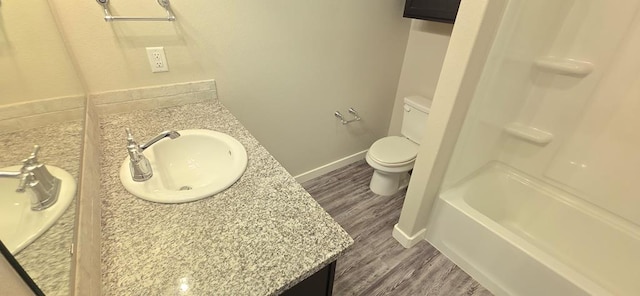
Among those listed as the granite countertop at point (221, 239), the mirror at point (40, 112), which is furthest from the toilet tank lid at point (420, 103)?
the mirror at point (40, 112)

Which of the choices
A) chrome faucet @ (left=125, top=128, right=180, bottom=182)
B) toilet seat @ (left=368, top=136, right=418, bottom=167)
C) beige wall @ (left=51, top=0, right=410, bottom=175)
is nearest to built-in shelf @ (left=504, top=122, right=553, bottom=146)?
toilet seat @ (left=368, top=136, right=418, bottom=167)

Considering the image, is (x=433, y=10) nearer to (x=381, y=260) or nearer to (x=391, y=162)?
(x=391, y=162)

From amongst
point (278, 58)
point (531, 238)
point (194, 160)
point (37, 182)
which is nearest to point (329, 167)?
point (278, 58)

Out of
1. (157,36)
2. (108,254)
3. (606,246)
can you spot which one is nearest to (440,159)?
(606,246)

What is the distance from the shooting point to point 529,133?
65.1 inches

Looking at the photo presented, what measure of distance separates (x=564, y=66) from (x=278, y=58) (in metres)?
1.59

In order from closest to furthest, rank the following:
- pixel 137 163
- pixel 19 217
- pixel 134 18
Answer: pixel 19 217
pixel 137 163
pixel 134 18

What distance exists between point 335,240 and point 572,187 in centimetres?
174

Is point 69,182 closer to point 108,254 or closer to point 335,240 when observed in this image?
point 108,254

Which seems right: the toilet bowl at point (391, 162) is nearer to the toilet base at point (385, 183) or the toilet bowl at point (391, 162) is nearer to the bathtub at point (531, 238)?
the toilet base at point (385, 183)

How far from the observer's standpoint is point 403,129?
212 cm

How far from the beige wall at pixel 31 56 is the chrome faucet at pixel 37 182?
19 centimetres

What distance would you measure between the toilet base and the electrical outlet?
1.51 metres

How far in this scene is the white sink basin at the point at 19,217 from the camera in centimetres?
37
